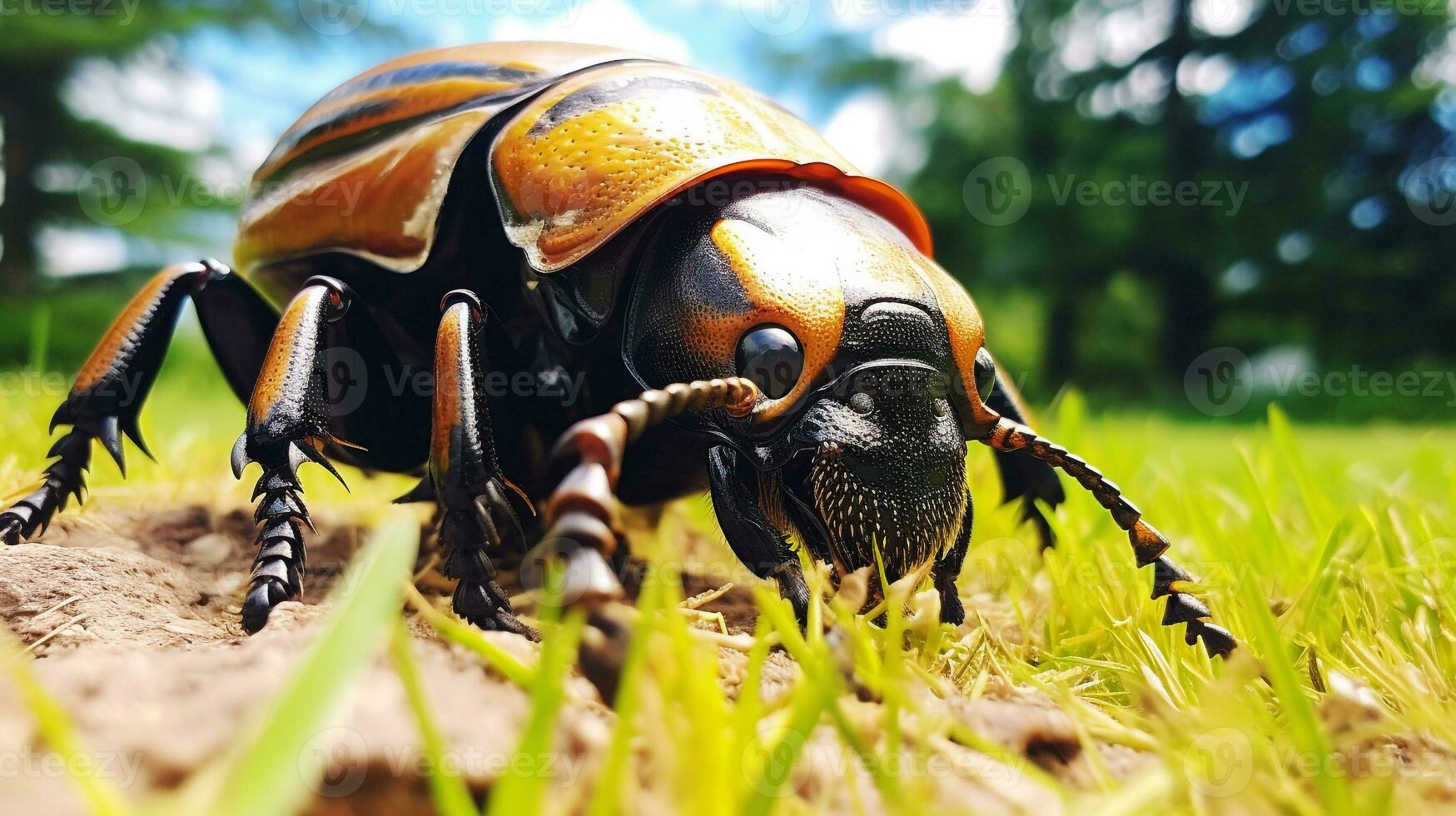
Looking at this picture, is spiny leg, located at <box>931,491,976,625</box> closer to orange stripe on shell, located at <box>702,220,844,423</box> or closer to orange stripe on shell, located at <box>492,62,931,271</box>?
orange stripe on shell, located at <box>702,220,844,423</box>

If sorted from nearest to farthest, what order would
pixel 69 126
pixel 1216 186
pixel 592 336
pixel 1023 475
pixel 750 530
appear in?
1. pixel 750 530
2. pixel 592 336
3. pixel 1023 475
4. pixel 69 126
5. pixel 1216 186

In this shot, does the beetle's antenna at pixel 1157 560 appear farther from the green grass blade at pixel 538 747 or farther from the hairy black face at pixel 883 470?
the green grass blade at pixel 538 747

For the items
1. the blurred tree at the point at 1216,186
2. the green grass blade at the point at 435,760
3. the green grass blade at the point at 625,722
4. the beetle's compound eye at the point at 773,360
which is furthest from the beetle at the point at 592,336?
the blurred tree at the point at 1216,186

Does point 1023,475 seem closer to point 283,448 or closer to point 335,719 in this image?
point 283,448

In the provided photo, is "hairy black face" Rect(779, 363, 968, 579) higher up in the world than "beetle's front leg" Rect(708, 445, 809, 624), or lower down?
higher up

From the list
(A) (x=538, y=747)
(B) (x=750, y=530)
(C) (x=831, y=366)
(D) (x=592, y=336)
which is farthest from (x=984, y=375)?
(A) (x=538, y=747)

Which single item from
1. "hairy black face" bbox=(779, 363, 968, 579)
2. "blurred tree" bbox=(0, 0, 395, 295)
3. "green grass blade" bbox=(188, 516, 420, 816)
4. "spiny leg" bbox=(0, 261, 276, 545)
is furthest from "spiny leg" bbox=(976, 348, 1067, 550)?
"blurred tree" bbox=(0, 0, 395, 295)
